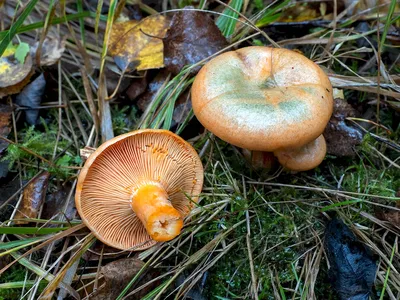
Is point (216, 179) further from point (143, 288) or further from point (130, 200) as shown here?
point (143, 288)

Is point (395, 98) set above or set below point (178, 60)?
below

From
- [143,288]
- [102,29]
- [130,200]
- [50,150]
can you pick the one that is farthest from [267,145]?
[102,29]

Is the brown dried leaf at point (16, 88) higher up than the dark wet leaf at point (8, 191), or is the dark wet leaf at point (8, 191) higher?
the brown dried leaf at point (16, 88)

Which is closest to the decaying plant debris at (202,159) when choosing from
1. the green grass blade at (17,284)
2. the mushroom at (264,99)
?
the green grass blade at (17,284)

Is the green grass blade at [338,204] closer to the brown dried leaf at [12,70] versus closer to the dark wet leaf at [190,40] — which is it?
the dark wet leaf at [190,40]

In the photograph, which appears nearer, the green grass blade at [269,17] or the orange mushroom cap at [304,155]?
the orange mushroom cap at [304,155]

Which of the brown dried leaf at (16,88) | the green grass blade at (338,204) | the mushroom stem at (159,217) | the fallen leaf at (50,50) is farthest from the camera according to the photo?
the fallen leaf at (50,50)
